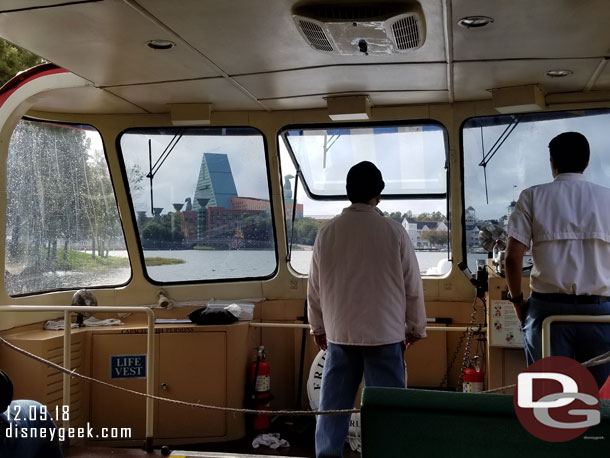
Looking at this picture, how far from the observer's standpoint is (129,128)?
19.1 feet

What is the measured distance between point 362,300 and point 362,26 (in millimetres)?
1404

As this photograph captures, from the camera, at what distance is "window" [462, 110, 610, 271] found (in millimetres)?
5270

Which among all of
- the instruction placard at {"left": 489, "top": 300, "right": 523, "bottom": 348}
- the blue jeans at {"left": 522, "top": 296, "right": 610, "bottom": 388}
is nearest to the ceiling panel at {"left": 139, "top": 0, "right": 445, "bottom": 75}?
the blue jeans at {"left": 522, "top": 296, "right": 610, "bottom": 388}

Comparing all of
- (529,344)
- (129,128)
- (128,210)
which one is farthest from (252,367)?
(529,344)

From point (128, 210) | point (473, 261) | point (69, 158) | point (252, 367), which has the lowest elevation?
point (252, 367)

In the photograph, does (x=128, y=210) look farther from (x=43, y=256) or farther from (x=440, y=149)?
(x=440, y=149)

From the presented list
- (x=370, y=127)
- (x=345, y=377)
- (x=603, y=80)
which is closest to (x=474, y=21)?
(x=603, y=80)

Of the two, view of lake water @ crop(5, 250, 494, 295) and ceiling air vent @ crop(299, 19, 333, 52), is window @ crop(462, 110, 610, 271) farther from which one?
ceiling air vent @ crop(299, 19, 333, 52)

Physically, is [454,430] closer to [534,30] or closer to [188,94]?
[534,30]

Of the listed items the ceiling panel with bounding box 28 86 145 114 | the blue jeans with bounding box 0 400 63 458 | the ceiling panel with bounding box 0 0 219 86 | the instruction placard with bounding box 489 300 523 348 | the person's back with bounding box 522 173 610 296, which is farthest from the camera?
the ceiling panel with bounding box 28 86 145 114

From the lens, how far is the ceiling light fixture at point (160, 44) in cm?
377

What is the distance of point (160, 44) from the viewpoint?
3820 millimetres

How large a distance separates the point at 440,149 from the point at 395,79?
1192 mm

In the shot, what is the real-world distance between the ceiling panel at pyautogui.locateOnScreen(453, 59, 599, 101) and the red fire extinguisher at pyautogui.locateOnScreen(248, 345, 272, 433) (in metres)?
2.67
